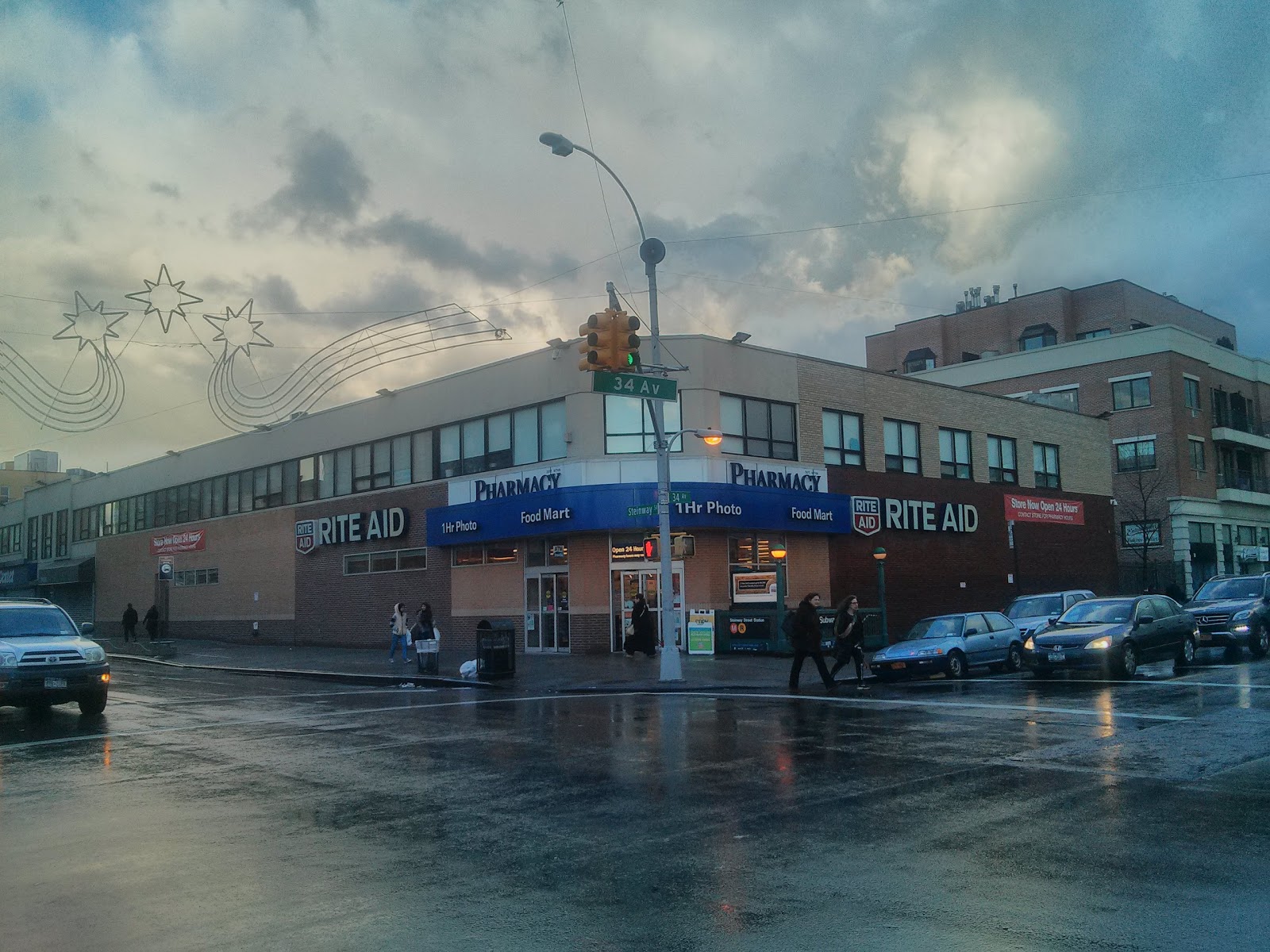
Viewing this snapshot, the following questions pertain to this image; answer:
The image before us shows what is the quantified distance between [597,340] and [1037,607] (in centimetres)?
1529

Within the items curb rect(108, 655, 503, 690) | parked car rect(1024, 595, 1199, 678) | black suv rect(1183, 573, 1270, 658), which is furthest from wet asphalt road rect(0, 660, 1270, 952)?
black suv rect(1183, 573, 1270, 658)

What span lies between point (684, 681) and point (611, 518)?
27.2 feet

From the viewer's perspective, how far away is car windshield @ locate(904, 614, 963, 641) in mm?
22219

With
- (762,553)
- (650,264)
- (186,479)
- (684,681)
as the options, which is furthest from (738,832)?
(186,479)

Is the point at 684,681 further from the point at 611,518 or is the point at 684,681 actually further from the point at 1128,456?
the point at 1128,456

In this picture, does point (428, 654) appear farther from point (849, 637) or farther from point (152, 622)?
point (152, 622)

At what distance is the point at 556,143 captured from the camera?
19.1 meters

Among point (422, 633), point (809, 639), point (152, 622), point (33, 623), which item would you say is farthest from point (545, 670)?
point (152, 622)

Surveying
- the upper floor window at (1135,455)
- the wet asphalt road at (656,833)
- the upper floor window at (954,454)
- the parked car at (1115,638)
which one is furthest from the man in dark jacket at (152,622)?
the upper floor window at (1135,455)

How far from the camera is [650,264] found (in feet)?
71.7

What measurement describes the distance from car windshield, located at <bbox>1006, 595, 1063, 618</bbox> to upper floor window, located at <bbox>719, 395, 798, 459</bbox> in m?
7.92

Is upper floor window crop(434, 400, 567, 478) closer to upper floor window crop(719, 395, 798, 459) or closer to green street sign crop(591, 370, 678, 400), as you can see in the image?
upper floor window crop(719, 395, 798, 459)

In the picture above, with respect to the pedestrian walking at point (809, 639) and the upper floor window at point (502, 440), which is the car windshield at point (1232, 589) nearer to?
the pedestrian walking at point (809, 639)

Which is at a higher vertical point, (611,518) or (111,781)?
(611,518)
